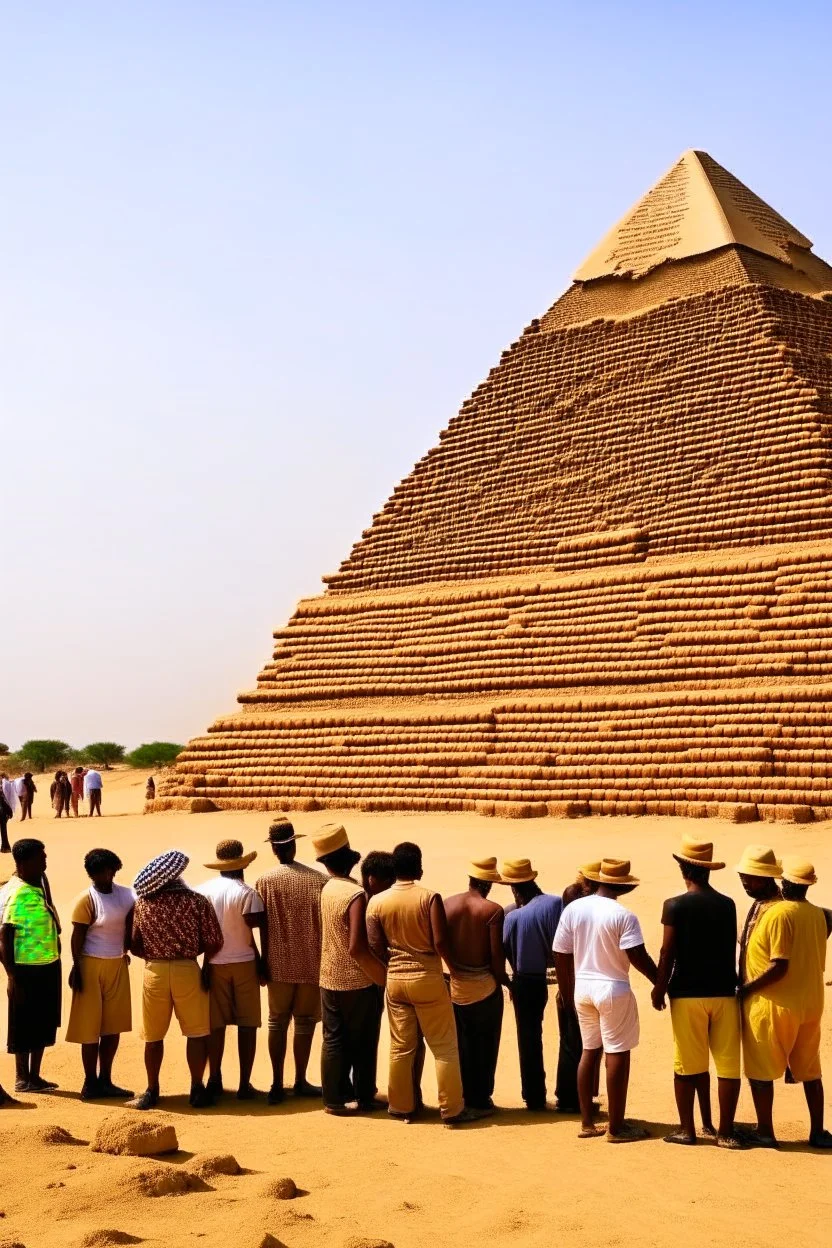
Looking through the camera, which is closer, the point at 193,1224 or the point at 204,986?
the point at 193,1224

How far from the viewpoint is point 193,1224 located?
163 inches

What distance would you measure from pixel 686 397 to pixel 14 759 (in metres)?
45.2

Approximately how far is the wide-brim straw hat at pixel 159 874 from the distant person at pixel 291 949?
454 millimetres

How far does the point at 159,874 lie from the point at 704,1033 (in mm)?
2606

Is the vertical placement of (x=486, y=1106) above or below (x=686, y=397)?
below

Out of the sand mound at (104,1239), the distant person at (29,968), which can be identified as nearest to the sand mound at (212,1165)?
the sand mound at (104,1239)

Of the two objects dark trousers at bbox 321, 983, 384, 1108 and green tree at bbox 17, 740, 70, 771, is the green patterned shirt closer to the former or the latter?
dark trousers at bbox 321, 983, 384, 1108

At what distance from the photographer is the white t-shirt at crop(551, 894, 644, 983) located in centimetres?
571

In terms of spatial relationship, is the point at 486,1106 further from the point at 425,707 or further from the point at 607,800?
the point at 425,707

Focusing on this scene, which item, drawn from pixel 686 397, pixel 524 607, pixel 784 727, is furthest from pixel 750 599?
pixel 686 397

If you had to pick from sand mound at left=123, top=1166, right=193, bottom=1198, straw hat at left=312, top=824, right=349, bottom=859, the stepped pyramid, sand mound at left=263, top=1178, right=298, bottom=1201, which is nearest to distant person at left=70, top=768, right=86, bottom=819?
the stepped pyramid

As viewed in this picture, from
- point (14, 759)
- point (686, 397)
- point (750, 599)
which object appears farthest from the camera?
point (14, 759)

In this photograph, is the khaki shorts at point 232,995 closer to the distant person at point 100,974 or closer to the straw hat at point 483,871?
the distant person at point 100,974

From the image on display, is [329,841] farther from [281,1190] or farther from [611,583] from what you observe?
[611,583]
